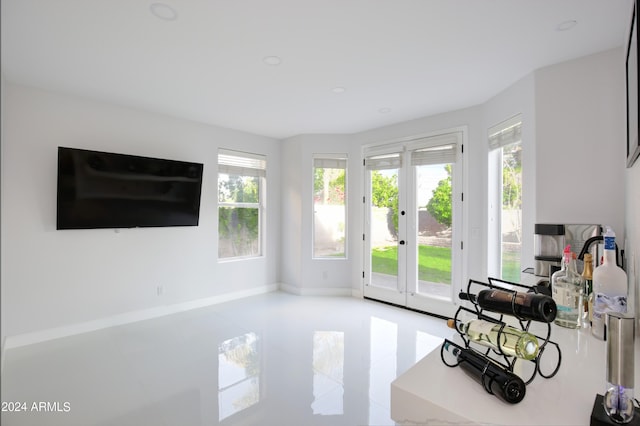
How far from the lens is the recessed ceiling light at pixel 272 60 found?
2.53m

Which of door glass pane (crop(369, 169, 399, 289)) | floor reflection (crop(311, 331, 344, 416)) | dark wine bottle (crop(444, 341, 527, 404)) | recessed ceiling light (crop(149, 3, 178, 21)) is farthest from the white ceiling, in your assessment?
floor reflection (crop(311, 331, 344, 416))

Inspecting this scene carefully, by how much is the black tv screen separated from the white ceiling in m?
0.70

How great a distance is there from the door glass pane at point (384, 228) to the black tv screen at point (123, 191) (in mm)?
2500

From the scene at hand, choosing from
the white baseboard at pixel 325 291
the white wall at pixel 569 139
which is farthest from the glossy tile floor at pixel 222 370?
the white wall at pixel 569 139

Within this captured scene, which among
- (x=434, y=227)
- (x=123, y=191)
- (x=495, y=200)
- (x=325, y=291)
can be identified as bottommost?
(x=325, y=291)

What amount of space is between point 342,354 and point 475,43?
9.31ft

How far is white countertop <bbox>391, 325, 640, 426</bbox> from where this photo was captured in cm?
79

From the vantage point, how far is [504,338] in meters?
0.97

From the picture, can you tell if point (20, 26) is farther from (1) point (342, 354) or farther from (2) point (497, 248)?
(2) point (497, 248)

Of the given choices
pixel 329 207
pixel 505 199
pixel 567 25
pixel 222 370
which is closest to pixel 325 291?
pixel 329 207

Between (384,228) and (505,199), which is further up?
(505,199)

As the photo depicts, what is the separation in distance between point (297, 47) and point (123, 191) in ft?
8.54

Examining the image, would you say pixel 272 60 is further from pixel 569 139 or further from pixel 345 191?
pixel 345 191

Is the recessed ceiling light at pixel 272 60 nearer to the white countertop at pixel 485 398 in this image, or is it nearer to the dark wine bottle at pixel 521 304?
the dark wine bottle at pixel 521 304
